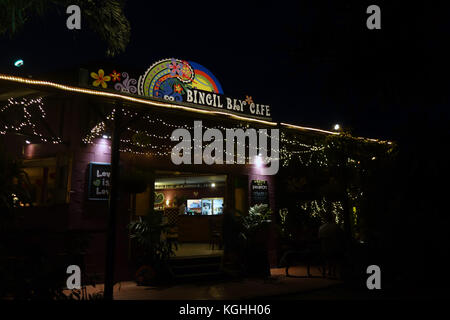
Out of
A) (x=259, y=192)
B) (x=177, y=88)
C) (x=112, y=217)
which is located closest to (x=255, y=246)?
(x=259, y=192)

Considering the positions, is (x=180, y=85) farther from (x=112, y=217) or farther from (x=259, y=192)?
(x=112, y=217)

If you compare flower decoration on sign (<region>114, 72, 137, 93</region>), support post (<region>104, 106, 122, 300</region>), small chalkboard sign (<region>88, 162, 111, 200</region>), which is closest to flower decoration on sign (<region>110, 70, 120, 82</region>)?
flower decoration on sign (<region>114, 72, 137, 93</region>)

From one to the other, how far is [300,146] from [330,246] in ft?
13.5

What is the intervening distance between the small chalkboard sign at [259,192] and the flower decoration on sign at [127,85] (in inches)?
170

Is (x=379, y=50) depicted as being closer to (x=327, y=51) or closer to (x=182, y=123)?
(x=327, y=51)

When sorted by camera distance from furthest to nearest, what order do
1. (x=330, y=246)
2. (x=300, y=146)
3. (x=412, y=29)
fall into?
(x=300, y=146)
(x=330, y=246)
(x=412, y=29)

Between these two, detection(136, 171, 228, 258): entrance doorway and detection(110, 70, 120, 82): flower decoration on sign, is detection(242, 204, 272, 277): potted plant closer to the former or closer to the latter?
detection(110, 70, 120, 82): flower decoration on sign

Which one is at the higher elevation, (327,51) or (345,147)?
(327,51)

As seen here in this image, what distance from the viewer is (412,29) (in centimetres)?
575

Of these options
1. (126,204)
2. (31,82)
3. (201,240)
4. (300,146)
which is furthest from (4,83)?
(201,240)

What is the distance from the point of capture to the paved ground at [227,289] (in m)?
6.59

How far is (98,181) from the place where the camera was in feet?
26.3

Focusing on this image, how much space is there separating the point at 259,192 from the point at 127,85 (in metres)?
4.78
